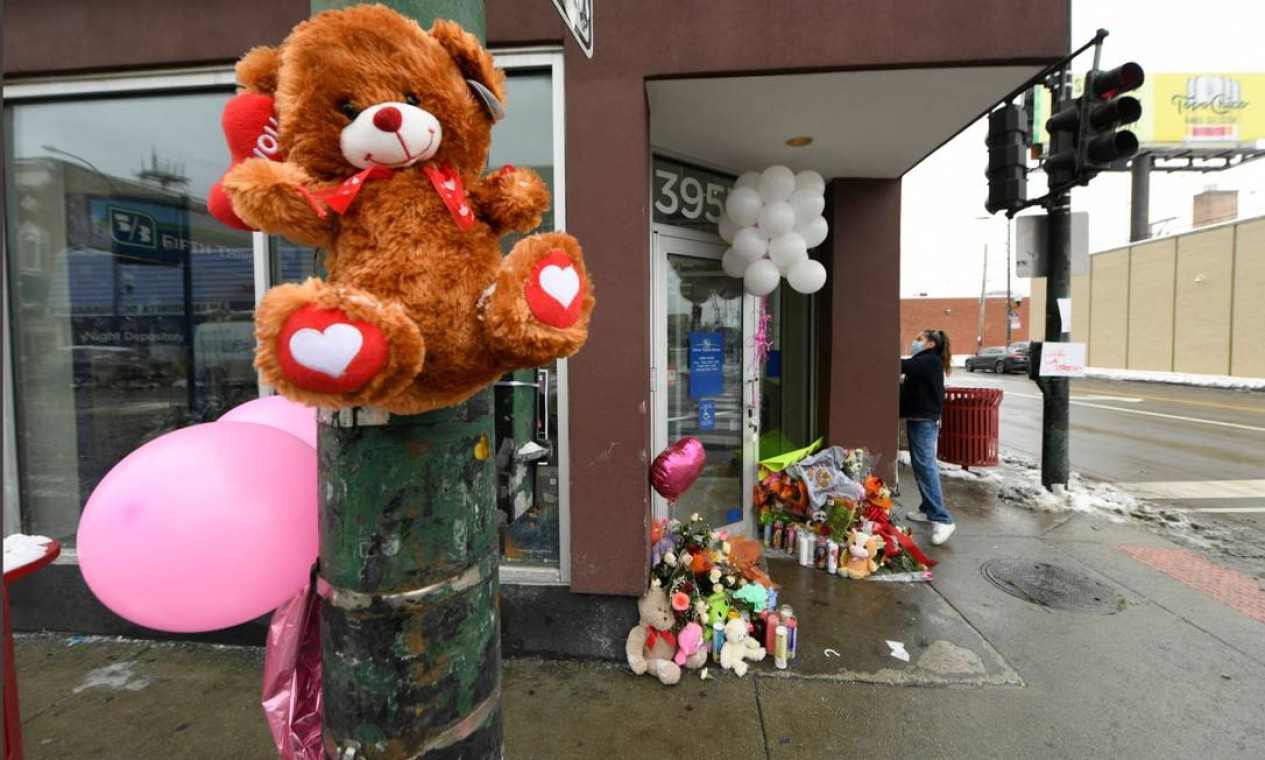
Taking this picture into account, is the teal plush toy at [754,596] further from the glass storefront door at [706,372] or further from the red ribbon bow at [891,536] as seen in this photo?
the red ribbon bow at [891,536]

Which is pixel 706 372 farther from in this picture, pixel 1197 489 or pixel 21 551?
pixel 1197 489

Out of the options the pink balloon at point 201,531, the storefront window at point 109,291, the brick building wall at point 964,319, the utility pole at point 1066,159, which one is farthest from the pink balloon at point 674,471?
the brick building wall at point 964,319

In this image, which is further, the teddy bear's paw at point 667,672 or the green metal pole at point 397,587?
the teddy bear's paw at point 667,672

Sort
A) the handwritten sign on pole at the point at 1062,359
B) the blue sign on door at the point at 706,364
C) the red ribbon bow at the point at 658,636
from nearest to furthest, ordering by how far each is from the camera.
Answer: the red ribbon bow at the point at 658,636 < the blue sign on door at the point at 706,364 < the handwritten sign on pole at the point at 1062,359

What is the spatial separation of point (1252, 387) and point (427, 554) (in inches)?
1025

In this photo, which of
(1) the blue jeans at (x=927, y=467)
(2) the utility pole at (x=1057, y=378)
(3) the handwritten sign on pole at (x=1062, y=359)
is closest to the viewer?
(1) the blue jeans at (x=927, y=467)

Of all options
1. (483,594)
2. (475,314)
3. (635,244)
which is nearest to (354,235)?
(475,314)

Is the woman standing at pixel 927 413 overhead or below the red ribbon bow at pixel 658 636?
overhead

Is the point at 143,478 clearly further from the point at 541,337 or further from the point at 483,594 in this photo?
the point at 541,337

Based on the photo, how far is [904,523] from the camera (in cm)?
559

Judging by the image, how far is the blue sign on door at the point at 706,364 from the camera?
483 cm

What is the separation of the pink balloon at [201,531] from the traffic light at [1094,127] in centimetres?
641

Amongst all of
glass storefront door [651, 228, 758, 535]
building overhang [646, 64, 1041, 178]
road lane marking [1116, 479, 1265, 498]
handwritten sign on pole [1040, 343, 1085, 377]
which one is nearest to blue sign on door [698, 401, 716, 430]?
glass storefront door [651, 228, 758, 535]

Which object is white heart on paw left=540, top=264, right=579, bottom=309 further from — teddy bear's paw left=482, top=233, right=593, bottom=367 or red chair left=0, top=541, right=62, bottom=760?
red chair left=0, top=541, right=62, bottom=760
